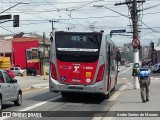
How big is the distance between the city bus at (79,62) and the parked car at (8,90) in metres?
2.26

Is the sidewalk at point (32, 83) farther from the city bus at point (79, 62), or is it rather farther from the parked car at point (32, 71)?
the parked car at point (32, 71)

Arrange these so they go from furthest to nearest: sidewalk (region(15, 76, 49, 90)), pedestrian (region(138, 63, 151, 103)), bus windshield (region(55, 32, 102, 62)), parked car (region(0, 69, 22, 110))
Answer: sidewalk (region(15, 76, 49, 90)), bus windshield (region(55, 32, 102, 62)), pedestrian (region(138, 63, 151, 103)), parked car (region(0, 69, 22, 110))

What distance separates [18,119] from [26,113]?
5.31 feet

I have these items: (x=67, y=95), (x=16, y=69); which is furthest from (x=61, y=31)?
(x=16, y=69)

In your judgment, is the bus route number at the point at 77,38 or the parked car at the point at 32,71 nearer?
the bus route number at the point at 77,38

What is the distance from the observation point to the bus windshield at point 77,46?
19547 mm

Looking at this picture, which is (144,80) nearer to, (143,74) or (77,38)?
(143,74)

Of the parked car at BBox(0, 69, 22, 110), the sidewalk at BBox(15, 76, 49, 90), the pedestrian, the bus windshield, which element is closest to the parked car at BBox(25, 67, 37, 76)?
the sidewalk at BBox(15, 76, 49, 90)

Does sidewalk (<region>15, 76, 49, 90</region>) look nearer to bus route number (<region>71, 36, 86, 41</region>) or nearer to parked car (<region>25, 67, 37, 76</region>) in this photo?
bus route number (<region>71, 36, 86, 41</region>)

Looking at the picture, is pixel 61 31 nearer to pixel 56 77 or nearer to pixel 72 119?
pixel 56 77

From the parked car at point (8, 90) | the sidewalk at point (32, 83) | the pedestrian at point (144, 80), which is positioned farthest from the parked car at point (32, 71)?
the pedestrian at point (144, 80)

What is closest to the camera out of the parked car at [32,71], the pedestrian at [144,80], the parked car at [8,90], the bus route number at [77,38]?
the parked car at [8,90]

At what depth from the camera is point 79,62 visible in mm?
19594

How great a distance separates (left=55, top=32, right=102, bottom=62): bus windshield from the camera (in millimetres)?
19547
